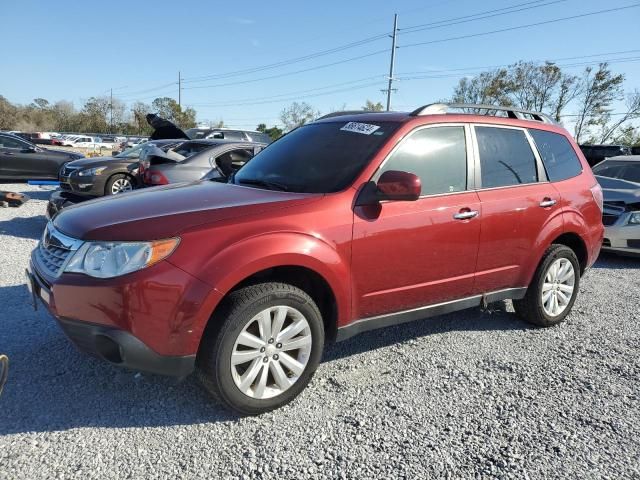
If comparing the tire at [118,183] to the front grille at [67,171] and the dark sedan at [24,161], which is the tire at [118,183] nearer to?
the front grille at [67,171]

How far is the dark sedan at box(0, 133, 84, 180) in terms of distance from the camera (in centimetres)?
1273

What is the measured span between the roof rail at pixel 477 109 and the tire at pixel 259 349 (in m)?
1.73

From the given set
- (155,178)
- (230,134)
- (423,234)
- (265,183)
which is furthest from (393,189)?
(230,134)

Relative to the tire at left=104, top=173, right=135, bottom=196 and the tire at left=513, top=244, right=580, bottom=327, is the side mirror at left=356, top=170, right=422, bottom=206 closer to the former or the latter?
the tire at left=513, top=244, right=580, bottom=327

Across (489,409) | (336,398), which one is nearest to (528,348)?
(489,409)

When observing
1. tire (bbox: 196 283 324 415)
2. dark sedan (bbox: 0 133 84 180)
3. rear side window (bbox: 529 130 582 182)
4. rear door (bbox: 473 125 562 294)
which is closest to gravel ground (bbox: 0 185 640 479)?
tire (bbox: 196 283 324 415)

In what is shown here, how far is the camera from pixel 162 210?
2773mm

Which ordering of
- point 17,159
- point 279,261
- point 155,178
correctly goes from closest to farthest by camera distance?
point 279,261, point 155,178, point 17,159

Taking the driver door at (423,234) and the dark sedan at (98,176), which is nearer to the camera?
the driver door at (423,234)

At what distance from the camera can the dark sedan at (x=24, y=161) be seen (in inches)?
A: 501

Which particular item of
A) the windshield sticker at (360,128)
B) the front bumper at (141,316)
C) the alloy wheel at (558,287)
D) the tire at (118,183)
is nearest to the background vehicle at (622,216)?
the alloy wheel at (558,287)

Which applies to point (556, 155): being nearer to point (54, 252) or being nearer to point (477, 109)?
point (477, 109)

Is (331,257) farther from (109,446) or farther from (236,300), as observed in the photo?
(109,446)

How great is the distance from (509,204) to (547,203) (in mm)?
507
